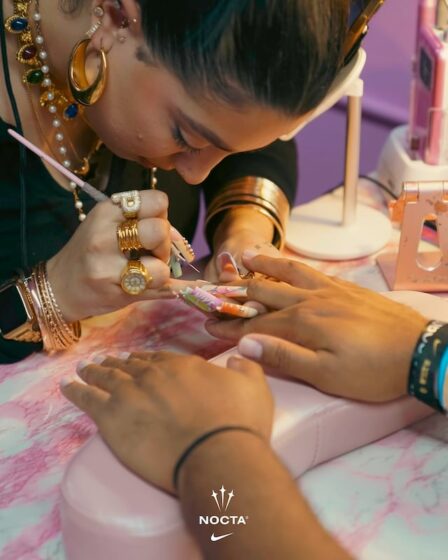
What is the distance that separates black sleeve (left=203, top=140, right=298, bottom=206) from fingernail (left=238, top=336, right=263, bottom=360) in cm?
40

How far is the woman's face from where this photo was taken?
0.70m

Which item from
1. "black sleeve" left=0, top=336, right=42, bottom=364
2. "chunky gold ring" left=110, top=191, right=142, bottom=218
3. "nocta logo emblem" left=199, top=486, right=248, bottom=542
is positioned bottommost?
"black sleeve" left=0, top=336, right=42, bottom=364

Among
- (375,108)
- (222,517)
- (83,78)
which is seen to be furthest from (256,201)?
(375,108)

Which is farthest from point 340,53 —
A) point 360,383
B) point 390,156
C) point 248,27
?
point 390,156

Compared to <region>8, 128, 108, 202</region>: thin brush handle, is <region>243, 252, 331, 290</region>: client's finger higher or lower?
lower

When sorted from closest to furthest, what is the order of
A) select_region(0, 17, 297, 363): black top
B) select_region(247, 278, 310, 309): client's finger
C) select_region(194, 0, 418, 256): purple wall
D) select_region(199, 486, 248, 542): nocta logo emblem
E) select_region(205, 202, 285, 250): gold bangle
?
select_region(199, 486, 248, 542): nocta logo emblem, select_region(247, 278, 310, 309): client's finger, select_region(0, 17, 297, 363): black top, select_region(205, 202, 285, 250): gold bangle, select_region(194, 0, 418, 256): purple wall

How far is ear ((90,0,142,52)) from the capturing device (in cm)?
68

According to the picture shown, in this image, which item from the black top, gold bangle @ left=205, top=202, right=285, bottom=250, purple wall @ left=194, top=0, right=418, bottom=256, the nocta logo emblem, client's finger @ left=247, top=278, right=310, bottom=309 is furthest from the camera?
purple wall @ left=194, top=0, right=418, bottom=256

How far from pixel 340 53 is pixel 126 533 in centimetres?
47

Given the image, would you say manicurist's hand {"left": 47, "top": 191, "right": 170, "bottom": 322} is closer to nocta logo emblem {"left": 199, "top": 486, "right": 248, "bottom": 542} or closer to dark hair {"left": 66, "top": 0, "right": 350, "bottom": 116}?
dark hair {"left": 66, "top": 0, "right": 350, "bottom": 116}

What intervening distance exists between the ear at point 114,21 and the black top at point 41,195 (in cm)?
16

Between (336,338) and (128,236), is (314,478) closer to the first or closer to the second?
(336,338)

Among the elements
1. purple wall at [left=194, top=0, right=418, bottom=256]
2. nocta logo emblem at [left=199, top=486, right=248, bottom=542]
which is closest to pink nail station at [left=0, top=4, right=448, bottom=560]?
nocta logo emblem at [left=199, top=486, right=248, bottom=542]

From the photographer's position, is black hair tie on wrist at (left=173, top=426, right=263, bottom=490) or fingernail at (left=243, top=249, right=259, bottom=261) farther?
fingernail at (left=243, top=249, right=259, bottom=261)
